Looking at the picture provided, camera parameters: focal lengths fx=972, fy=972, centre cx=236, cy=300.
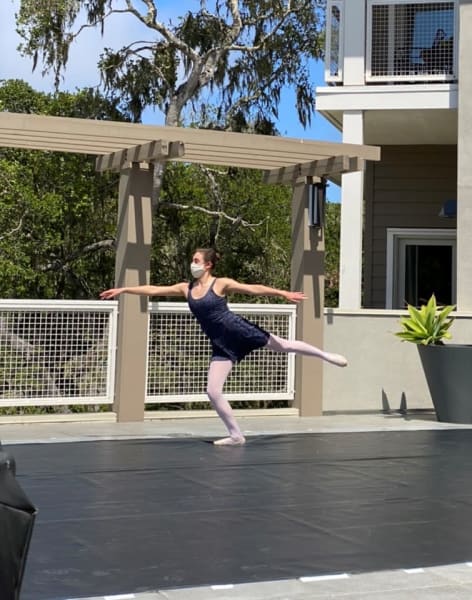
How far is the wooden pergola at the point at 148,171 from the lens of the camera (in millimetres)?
10234

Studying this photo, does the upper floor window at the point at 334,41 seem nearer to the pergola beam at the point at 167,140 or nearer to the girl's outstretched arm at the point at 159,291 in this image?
the pergola beam at the point at 167,140

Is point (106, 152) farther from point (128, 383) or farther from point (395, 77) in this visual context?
point (395, 77)

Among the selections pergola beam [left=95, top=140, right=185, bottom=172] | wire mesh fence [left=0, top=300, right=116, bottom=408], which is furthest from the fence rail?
pergola beam [left=95, top=140, right=185, bottom=172]

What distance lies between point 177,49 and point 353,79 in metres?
11.9

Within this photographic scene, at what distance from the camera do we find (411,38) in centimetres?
1565

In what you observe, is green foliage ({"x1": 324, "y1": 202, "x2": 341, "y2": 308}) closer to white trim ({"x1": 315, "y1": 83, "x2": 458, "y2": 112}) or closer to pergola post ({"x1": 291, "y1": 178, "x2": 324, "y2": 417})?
white trim ({"x1": 315, "y1": 83, "x2": 458, "y2": 112})

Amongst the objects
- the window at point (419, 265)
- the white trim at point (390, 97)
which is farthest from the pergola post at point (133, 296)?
the window at point (419, 265)

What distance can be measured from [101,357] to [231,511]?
506 cm

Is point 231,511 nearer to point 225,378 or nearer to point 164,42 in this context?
point 225,378

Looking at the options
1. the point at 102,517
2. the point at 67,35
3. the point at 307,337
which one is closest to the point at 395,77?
the point at 307,337

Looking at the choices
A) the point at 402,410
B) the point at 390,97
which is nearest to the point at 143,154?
the point at 402,410

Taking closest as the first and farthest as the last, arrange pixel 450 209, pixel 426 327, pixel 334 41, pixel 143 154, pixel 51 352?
pixel 51 352 → pixel 143 154 → pixel 426 327 → pixel 334 41 → pixel 450 209

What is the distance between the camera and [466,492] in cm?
659

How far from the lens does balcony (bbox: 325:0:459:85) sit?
15.2 meters
